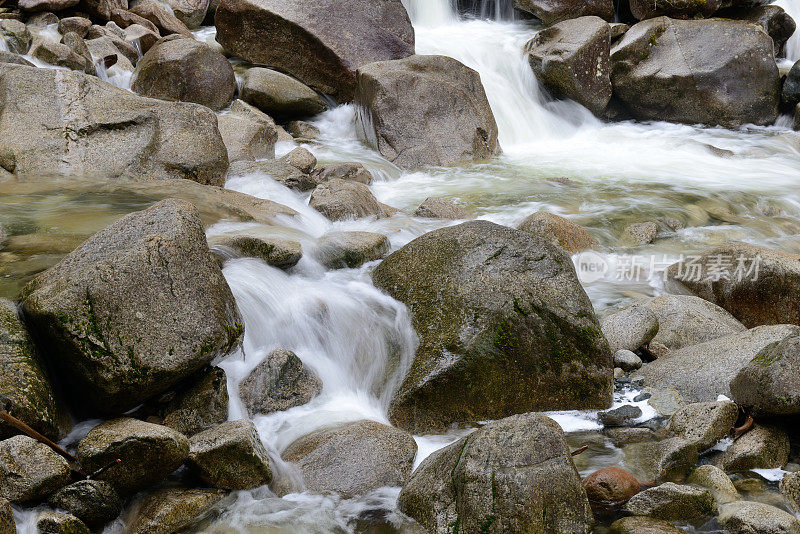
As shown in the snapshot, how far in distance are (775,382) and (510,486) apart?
1886mm

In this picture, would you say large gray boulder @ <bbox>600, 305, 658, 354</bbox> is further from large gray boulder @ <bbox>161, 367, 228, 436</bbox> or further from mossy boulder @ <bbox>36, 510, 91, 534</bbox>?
mossy boulder @ <bbox>36, 510, 91, 534</bbox>

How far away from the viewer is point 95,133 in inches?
280

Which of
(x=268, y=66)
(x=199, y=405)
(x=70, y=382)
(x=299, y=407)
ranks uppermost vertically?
(x=268, y=66)

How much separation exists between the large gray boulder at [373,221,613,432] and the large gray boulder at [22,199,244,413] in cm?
128

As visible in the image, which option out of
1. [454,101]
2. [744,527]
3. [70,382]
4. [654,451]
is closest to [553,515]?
[744,527]

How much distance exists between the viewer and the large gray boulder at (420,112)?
10352 mm

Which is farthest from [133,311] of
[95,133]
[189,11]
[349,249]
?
[189,11]

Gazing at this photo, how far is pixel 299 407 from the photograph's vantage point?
4.46 metres

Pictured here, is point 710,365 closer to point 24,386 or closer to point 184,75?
point 24,386

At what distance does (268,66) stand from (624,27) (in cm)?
702

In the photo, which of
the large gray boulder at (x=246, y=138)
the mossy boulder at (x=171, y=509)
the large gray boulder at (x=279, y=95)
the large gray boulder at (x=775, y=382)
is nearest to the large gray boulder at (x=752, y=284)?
the large gray boulder at (x=775, y=382)

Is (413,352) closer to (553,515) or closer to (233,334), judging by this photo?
(233,334)

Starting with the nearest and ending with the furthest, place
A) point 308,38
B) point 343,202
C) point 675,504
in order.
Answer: point 675,504, point 343,202, point 308,38

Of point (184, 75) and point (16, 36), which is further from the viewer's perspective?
point (16, 36)
